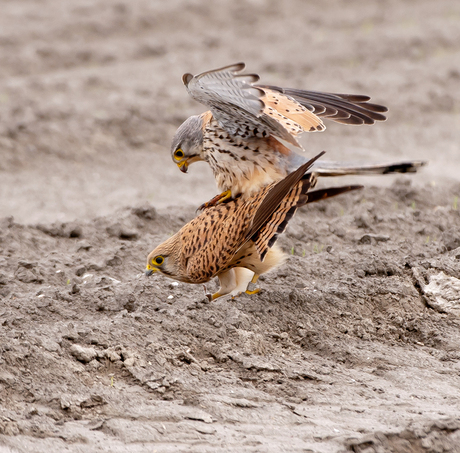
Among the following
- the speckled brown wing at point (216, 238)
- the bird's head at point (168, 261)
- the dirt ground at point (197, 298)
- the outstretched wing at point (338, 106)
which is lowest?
the dirt ground at point (197, 298)

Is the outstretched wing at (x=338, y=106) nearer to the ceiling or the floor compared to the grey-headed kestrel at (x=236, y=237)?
nearer to the ceiling

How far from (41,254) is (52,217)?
4.88ft

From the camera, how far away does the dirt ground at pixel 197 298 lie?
3.56 meters

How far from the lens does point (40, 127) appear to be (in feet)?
29.0

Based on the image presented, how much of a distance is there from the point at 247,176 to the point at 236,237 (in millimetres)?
496

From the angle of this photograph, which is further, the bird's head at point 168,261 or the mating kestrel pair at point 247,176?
the bird's head at point 168,261

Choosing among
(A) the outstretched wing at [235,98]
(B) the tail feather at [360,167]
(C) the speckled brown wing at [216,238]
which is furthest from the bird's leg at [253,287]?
(A) the outstretched wing at [235,98]

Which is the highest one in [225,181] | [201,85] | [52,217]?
[201,85]

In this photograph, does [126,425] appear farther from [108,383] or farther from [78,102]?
[78,102]

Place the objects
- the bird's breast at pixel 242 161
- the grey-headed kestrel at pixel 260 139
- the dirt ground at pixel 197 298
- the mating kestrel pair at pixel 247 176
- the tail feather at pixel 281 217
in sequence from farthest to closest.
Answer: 1. the bird's breast at pixel 242 161
2. the grey-headed kestrel at pixel 260 139
3. the mating kestrel pair at pixel 247 176
4. the tail feather at pixel 281 217
5. the dirt ground at pixel 197 298

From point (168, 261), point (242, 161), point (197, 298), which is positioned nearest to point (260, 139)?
point (242, 161)

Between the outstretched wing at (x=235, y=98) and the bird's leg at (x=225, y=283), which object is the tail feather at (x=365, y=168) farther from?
the bird's leg at (x=225, y=283)

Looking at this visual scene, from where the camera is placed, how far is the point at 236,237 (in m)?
4.31

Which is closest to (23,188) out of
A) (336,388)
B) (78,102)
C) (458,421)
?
(78,102)
